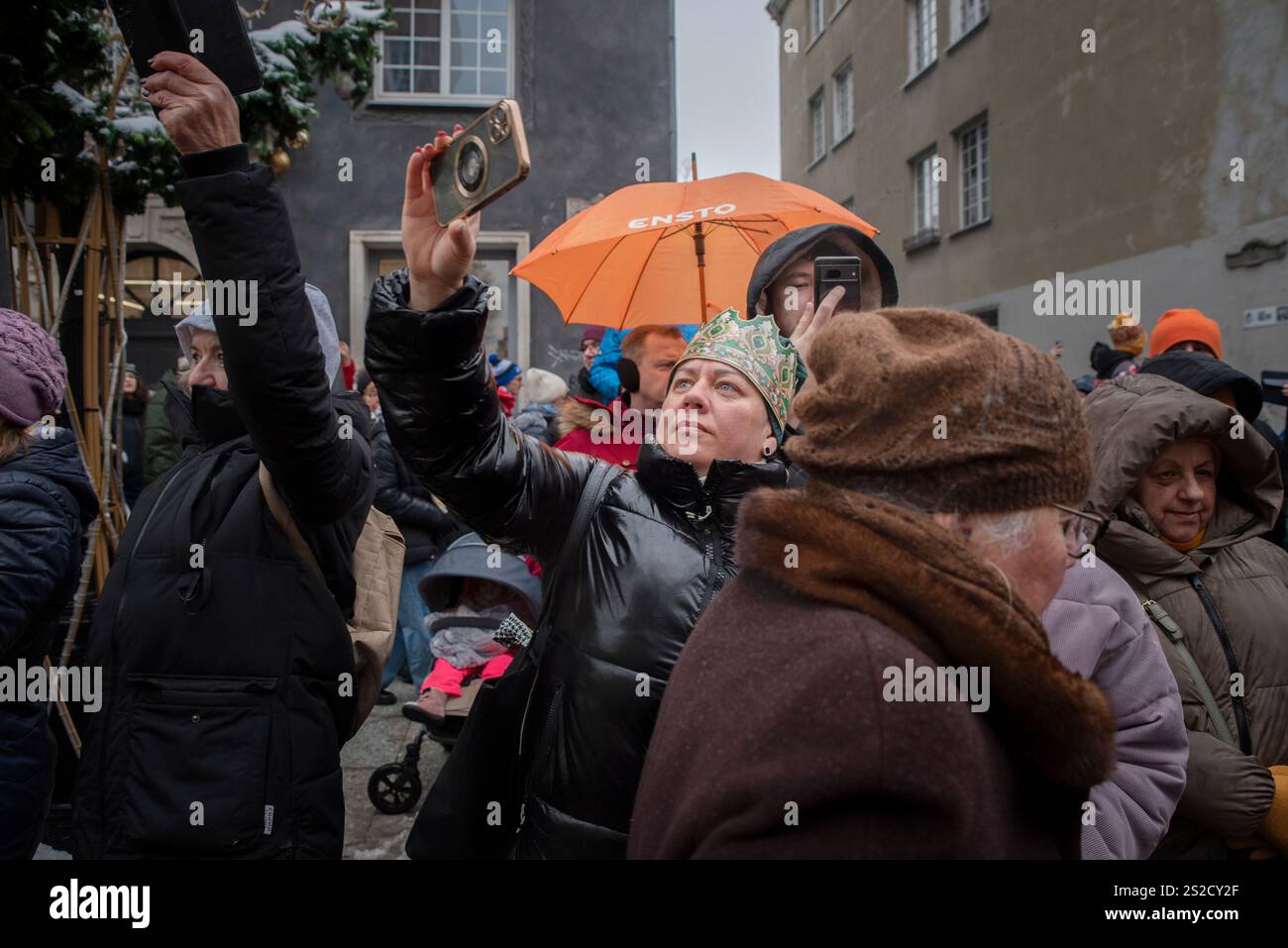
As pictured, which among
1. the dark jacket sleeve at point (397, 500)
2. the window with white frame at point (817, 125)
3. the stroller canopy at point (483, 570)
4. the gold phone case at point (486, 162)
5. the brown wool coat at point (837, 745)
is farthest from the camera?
the window with white frame at point (817, 125)

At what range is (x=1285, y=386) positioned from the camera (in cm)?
446

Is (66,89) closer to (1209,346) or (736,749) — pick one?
(736,749)

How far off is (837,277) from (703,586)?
3.52 feet

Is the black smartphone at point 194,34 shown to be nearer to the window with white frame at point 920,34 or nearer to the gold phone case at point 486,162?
the gold phone case at point 486,162

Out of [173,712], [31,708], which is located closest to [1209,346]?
[173,712]

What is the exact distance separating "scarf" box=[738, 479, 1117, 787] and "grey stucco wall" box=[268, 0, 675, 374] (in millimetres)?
9451

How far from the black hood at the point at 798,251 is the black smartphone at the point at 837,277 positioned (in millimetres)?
238

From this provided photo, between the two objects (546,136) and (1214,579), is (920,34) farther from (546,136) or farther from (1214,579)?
(1214,579)

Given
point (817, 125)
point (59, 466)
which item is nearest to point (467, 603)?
point (59, 466)

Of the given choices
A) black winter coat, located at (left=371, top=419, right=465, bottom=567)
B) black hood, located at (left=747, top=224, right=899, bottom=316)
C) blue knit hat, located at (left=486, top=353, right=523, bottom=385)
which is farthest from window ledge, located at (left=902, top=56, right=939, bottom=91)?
black hood, located at (left=747, top=224, right=899, bottom=316)

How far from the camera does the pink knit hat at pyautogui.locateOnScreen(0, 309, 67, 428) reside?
7.14 ft

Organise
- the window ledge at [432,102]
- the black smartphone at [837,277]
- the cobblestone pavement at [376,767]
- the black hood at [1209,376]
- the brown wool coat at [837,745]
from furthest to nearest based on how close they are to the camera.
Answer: the window ledge at [432,102], the cobblestone pavement at [376,767], the black hood at [1209,376], the black smartphone at [837,277], the brown wool coat at [837,745]

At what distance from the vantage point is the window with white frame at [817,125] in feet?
73.7

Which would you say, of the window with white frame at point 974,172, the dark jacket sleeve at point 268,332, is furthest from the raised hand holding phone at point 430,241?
the window with white frame at point 974,172
